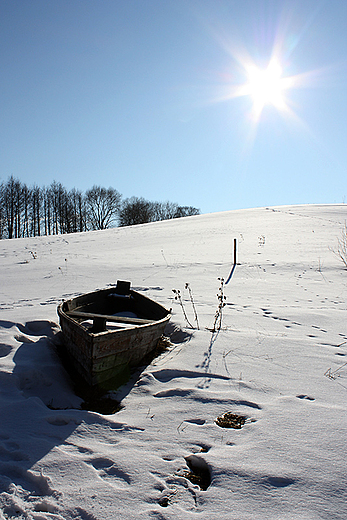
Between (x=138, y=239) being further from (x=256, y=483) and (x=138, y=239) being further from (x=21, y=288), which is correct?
(x=256, y=483)

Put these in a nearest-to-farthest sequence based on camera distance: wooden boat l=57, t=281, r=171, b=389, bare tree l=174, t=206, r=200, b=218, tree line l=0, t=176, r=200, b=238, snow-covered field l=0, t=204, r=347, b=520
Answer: snow-covered field l=0, t=204, r=347, b=520 < wooden boat l=57, t=281, r=171, b=389 < tree line l=0, t=176, r=200, b=238 < bare tree l=174, t=206, r=200, b=218

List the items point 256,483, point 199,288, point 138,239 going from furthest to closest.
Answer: point 138,239 < point 199,288 < point 256,483

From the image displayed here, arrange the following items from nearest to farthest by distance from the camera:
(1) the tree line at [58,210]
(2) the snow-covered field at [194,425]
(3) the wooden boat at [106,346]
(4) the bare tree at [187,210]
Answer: (2) the snow-covered field at [194,425]
(3) the wooden boat at [106,346]
(1) the tree line at [58,210]
(4) the bare tree at [187,210]

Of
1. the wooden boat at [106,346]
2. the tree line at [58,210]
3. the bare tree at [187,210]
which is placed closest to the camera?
the wooden boat at [106,346]

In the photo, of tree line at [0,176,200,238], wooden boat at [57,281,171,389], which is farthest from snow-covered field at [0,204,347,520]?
tree line at [0,176,200,238]

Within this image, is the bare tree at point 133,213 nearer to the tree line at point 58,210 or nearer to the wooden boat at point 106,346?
the tree line at point 58,210

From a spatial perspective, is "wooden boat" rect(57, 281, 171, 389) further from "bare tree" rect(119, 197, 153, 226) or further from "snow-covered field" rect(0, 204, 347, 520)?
"bare tree" rect(119, 197, 153, 226)

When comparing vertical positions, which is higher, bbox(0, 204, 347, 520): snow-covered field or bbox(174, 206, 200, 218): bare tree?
bbox(174, 206, 200, 218): bare tree

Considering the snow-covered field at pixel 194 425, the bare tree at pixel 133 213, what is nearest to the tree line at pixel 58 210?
the bare tree at pixel 133 213

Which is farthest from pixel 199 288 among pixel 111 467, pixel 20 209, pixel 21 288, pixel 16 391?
pixel 20 209

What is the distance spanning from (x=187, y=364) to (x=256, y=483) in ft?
5.66

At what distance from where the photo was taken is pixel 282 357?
3.57 meters

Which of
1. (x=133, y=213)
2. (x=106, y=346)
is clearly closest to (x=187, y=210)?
(x=133, y=213)

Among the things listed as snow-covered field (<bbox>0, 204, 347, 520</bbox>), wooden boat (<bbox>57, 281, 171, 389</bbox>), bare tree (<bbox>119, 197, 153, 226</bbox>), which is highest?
bare tree (<bbox>119, 197, 153, 226</bbox>)
